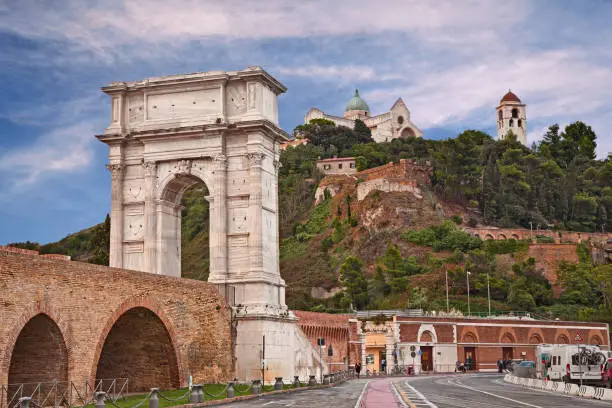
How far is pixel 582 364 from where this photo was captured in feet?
140

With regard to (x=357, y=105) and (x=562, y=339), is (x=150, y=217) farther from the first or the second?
(x=357, y=105)

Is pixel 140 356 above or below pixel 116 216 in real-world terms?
below

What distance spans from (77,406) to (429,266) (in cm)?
8874

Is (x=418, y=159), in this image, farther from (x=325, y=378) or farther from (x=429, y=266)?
(x=325, y=378)

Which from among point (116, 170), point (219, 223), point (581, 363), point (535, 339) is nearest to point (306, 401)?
point (219, 223)

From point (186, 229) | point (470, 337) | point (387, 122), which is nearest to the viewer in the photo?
point (470, 337)

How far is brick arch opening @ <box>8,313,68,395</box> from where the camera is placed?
95.9 ft

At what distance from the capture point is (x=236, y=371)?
4066 centimetres

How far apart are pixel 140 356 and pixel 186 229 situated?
107 meters

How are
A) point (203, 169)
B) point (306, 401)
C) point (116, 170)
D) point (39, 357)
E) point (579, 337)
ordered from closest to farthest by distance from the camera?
point (39, 357)
point (306, 401)
point (203, 169)
point (116, 170)
point (579, 337)

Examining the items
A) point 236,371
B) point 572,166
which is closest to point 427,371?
point 236,371

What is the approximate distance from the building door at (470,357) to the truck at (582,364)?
1578 inches

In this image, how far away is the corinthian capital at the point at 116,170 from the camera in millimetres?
44891

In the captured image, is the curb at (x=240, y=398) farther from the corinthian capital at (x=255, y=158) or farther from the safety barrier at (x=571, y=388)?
the safety barrier at (x=571, y=388)
